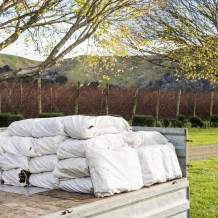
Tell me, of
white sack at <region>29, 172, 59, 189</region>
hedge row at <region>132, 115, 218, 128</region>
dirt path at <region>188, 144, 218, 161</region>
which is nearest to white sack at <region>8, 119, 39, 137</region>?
white sack at <region>29, 172, 59, 189</region>

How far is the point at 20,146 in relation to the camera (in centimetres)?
493

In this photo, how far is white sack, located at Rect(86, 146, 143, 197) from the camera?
4023 millimetres

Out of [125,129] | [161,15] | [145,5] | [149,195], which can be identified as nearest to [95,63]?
[145,5]

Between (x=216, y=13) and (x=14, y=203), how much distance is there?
1368 cm

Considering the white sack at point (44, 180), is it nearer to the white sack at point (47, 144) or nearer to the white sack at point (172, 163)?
the white sack at point (47, 144)

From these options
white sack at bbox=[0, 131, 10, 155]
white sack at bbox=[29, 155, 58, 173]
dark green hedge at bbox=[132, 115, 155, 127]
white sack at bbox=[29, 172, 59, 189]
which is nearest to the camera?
white sack at bbox=[29, 172, 59, 189]

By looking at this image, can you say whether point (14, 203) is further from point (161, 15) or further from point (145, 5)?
point (161, 15)

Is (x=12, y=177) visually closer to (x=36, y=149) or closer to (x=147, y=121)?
(x=36, y=149)

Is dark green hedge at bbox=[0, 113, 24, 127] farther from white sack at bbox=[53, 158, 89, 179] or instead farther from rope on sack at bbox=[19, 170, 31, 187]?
white sack at bbox=[53, 158, 89, 179]

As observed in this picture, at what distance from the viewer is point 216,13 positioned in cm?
1617

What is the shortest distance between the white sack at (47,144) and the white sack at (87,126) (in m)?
0.14

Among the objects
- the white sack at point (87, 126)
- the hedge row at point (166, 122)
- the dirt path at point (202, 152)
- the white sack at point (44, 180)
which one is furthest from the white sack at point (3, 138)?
the hedge row at point (166, 122)

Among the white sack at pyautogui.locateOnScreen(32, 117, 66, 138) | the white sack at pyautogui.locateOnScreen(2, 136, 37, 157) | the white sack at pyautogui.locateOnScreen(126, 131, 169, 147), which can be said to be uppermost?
the white sack at pyautogui.locateOnScreen(32, 117, 66, 138)

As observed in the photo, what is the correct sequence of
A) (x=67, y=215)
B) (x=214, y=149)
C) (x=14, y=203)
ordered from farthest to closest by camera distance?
1. (x=214, y=149)
2. (x=14, y=203)
3. (x=67, y=215)
